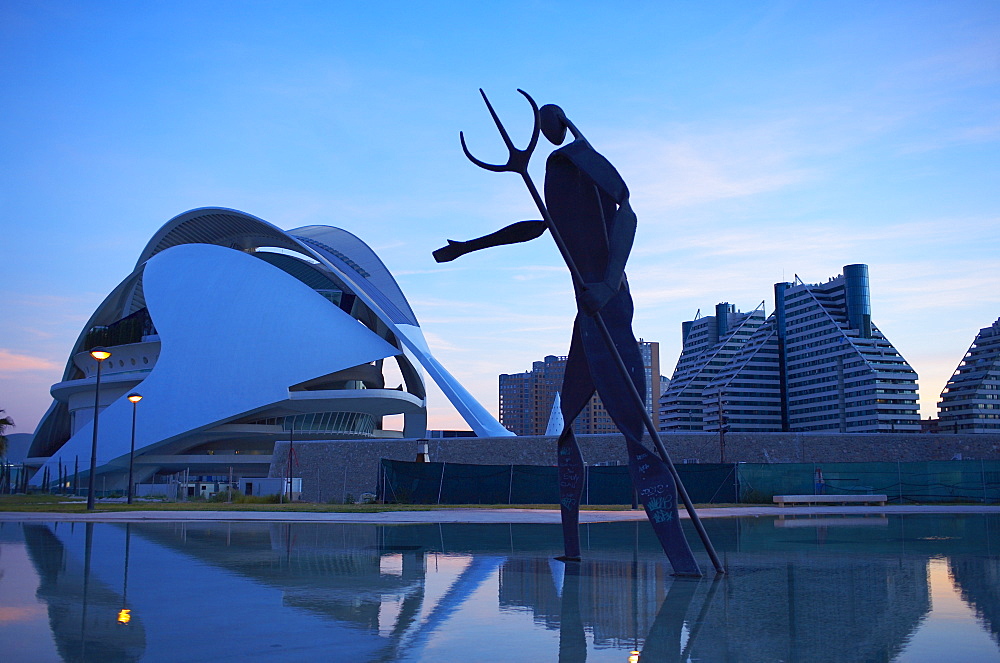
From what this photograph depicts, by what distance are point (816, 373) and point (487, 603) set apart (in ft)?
402

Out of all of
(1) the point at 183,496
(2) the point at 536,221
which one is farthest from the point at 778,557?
(1) the point at 183,496

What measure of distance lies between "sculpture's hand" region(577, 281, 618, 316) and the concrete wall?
2293 cm

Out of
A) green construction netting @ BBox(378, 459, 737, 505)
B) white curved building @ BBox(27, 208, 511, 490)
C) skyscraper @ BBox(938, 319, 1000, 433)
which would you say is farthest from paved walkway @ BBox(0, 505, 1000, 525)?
skyscraper @ BBox(938, 319, 1000, 433)

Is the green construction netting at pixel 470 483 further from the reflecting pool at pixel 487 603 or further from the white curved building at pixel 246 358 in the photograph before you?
the reflecting pool at pixel 487 603

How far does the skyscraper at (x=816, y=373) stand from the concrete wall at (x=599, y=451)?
7753 centimetres

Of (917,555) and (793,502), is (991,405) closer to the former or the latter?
(793,502)

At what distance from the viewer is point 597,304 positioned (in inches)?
274

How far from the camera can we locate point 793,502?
86.8 ft

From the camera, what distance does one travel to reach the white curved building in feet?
140

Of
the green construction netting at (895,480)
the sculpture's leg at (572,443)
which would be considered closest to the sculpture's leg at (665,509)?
the sculpture's leg at (572,443)

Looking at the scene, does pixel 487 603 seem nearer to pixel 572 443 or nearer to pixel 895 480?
pixel 572 443

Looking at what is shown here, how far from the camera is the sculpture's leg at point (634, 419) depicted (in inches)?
296

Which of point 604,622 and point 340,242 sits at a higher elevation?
point 340,242

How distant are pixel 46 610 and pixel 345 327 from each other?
1537 inches
